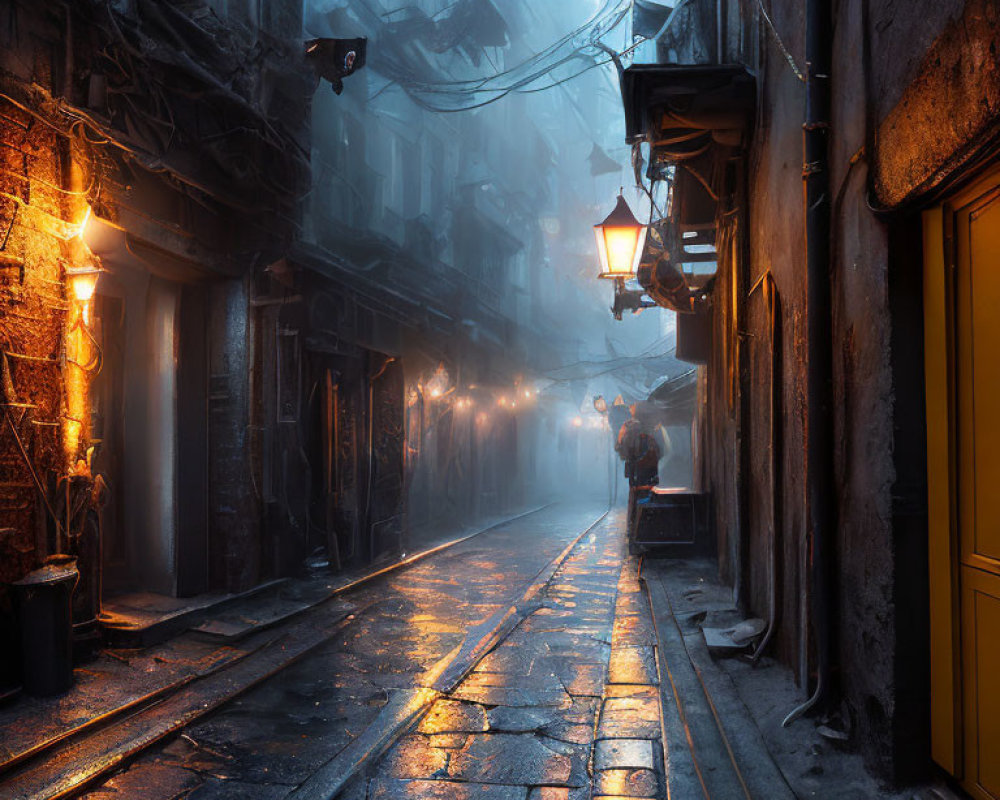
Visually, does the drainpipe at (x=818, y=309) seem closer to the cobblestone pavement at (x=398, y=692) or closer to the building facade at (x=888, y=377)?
the building facade at (x=888, y=377)

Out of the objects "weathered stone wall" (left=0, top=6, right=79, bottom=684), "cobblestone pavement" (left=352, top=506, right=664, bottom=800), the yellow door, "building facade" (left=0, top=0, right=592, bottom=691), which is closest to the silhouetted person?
"building facade" (left=0, top=0, right=592, bottom=691)

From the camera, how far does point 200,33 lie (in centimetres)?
910

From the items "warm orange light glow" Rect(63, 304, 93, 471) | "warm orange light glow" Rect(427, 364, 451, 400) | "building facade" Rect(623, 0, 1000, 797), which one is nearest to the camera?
"building facade" Rect(623, 0, 1000, 797)

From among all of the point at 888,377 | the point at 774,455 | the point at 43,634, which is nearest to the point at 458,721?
the point at 774,455

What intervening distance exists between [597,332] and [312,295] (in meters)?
40.9

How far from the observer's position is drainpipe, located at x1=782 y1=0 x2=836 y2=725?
470cm

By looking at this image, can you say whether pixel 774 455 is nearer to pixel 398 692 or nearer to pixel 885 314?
pixel 885 314

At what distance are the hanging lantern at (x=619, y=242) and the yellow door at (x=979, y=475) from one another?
7.53m

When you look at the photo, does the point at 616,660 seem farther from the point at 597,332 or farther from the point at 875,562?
the point at 597,332

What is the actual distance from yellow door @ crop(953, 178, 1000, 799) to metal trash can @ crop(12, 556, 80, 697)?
6.88 metres

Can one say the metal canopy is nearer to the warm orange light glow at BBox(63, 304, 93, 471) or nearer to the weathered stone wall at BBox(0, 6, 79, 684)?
the weathered stone wall at BBox(0, 6, 79, 684)

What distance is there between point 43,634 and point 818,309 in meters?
6.93

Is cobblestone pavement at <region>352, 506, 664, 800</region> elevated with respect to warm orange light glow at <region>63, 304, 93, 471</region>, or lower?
lower

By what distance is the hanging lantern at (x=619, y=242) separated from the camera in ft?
35.7
